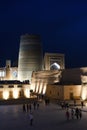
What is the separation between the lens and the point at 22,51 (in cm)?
4897

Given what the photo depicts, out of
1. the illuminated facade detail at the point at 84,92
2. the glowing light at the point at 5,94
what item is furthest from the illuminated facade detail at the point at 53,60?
the illuminated facade detail at the point at 84,92

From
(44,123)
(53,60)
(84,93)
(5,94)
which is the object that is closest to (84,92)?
(84,93)

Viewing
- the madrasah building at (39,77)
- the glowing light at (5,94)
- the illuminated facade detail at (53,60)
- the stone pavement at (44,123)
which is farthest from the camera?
the illuminated facade detail at (53,60)

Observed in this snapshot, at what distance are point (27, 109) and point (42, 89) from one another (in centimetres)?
1481

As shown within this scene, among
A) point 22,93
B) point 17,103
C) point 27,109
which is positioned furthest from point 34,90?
point 27,109

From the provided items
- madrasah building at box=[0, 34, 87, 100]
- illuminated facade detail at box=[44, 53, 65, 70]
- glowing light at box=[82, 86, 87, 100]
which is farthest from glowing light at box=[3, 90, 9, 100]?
illuminated facade detail at box=[44, 53, 65, 70]

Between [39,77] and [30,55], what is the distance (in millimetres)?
5755

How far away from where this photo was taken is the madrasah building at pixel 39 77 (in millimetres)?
31891

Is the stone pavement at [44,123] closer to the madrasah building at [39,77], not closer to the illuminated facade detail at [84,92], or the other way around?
the illuminated facade detail at [84,92]

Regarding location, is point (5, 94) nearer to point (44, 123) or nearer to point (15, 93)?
point (15, 93)

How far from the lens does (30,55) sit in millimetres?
48250

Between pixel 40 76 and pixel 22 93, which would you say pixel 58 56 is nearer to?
pixel 40 76

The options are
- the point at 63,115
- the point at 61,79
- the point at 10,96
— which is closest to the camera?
the point at 63,115

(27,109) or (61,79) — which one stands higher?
(61,79)
